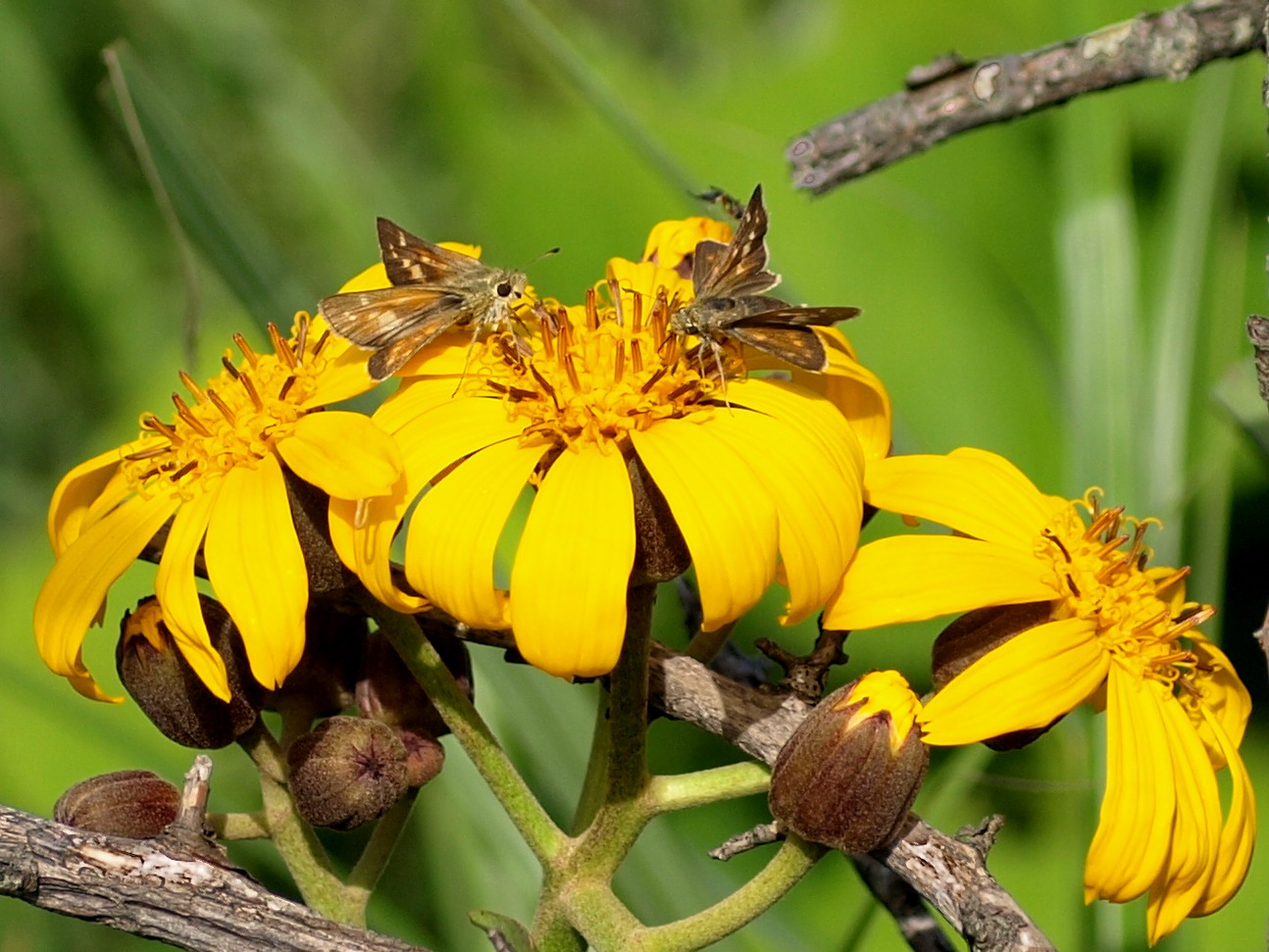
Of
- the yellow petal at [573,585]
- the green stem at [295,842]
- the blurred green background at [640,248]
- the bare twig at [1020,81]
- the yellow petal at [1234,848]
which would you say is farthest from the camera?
the blurred green background at [640,248]

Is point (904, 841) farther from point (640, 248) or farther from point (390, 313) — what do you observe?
point (640, 248)

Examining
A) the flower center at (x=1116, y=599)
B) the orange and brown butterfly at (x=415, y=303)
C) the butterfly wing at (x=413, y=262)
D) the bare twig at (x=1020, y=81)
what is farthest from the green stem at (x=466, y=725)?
the bare twig at (x=1020, y=81)

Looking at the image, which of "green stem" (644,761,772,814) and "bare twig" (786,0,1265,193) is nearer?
"green stem" (644,761,772,814)

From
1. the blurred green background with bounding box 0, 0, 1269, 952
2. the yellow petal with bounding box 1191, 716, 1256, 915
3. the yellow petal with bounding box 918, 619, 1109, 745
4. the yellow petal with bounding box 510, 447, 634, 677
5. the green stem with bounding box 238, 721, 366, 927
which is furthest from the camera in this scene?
the blurred green background with bounding box 0, 0, 1269, 952

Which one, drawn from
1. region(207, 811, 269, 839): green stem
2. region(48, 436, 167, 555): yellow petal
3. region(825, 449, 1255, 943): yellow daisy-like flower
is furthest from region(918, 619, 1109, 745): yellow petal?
region(48, 436, 167, 555): yellow petal

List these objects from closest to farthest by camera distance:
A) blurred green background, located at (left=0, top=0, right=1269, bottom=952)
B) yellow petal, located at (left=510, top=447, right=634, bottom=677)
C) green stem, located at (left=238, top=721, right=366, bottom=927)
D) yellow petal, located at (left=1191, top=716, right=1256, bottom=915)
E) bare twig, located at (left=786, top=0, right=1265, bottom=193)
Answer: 1. yellow petal, located at (left=510, top=447, right=634, bottom=677)
2. yellow petal, located at (left=1191, top=716, right=1256, bottom=915)
3. green stem, located at (left=238, top=721, right=366, bottom=927)
4. bare twig, located at (left=786, top=0, right=1265, bottom=193)
5. blurred green background, located at (left=0, top=0, right=1269, bottom=952)

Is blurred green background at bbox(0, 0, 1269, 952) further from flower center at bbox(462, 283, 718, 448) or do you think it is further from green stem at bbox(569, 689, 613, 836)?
flower center at bbox(462, 283, 718, 448)

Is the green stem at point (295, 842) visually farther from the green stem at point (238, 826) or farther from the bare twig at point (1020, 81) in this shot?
the bare twig at point (1020, 81)
